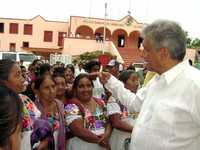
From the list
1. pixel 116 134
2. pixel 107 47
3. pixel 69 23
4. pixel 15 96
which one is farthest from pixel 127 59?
pixel 15 96

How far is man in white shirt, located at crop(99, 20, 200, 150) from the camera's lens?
325 centimetres

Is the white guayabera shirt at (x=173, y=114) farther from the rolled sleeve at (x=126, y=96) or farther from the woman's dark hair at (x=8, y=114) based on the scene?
the woman's dark hair at (x=8, y=114)

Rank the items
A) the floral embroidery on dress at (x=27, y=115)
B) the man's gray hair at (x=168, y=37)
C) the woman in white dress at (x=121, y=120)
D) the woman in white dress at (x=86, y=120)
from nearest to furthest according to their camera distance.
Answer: the man's gray hair at (x=168, y=37)
the floral embroidery on dress at (x=27, y=115)
the woman in white dress at (x=86, y=120)
the woman in white dress at (x=121, y=120)

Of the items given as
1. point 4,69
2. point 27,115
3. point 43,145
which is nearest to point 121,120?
point 43,145

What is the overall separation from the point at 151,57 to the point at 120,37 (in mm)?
48809

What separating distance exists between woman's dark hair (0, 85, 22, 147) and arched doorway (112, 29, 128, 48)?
49.8 meters

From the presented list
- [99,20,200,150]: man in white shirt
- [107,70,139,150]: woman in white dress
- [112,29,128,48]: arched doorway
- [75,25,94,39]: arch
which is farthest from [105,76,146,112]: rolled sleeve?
[112,29,128,48]: arched doorway

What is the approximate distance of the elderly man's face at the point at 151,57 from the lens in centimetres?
348

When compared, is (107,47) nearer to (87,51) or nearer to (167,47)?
(87,51)

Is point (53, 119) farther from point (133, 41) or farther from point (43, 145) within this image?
point (133, 41)

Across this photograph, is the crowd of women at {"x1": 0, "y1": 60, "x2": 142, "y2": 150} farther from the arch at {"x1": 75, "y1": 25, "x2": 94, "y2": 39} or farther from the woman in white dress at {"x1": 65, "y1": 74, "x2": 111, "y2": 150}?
the arch at {"x1": 75, "y1": 25, "x2": 94, "y2": 39}

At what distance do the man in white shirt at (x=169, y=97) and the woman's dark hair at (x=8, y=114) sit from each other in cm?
168

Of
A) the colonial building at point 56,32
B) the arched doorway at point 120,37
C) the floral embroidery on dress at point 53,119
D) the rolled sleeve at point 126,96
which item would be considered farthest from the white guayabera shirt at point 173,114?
the arched doorway at point 120,37

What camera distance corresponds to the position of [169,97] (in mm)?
3365
